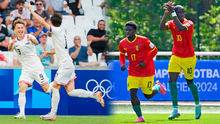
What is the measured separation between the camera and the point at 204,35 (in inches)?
497

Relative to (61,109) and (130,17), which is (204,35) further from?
(61,109)

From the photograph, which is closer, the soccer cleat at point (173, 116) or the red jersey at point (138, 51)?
the red jersey at point (138, 51)

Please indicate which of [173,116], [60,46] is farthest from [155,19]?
[60,46]

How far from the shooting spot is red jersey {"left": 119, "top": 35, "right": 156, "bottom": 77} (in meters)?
7.09

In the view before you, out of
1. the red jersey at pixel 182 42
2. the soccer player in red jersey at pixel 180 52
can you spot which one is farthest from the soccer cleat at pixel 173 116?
the red jersey at pixel 182 42

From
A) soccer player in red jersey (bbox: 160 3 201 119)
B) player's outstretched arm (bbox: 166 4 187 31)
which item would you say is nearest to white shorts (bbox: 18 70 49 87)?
soccer player in red jersey (bbox: 160 3 201 119)

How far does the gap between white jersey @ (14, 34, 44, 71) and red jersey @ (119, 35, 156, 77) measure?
6.20 ft

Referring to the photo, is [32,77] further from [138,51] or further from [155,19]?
[155,19]

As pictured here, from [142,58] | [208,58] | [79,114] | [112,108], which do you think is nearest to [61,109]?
[79,114]

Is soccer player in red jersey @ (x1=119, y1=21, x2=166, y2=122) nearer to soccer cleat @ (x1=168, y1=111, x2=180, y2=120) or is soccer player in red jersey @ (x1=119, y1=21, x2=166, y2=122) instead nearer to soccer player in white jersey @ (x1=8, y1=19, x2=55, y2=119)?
soccer cleat @ (x1=168, y1=111, x2=180, y2=120)

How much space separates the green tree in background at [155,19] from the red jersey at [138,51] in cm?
495

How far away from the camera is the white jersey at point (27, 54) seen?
8.00 metres

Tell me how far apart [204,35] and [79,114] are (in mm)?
5356

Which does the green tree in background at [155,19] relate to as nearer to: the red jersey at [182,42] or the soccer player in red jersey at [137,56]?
the red jersey at [182,42]
